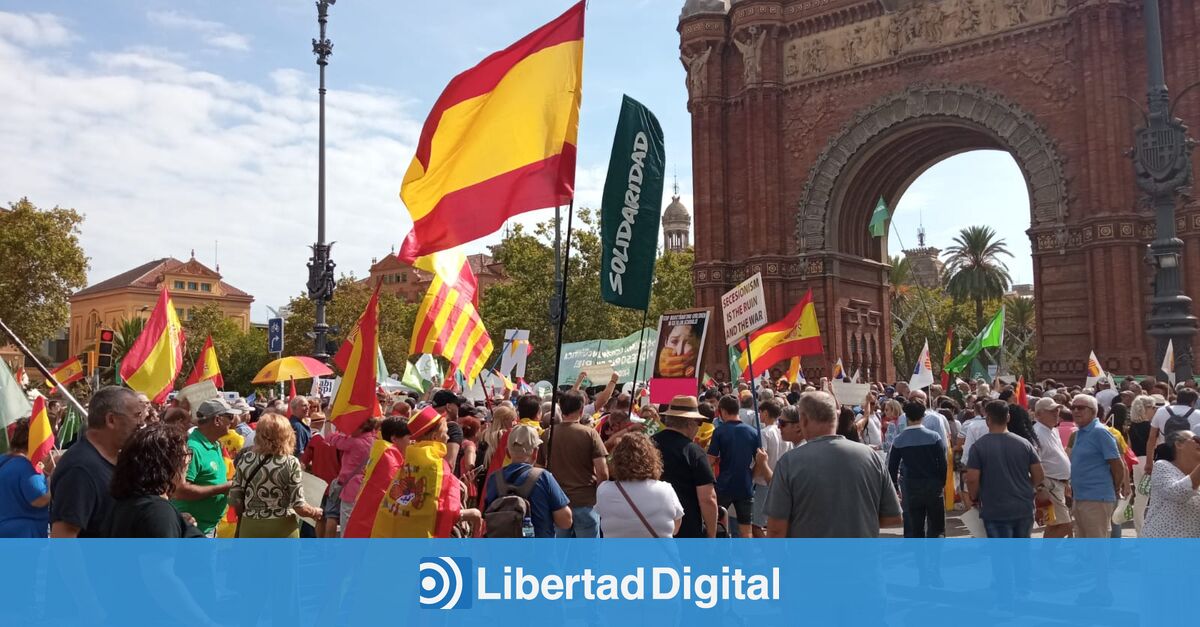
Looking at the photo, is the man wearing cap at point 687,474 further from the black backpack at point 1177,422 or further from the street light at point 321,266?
the street light at point 321,266

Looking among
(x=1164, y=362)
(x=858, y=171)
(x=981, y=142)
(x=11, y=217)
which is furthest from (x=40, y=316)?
(x=1164, y=362)

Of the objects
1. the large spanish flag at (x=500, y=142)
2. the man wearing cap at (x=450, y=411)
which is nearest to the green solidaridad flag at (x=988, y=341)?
the man wearing cap at (x=450, y=411)

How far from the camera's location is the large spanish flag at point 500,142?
801 cm

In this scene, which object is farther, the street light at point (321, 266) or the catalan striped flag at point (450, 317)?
the street light at point (321, 266)

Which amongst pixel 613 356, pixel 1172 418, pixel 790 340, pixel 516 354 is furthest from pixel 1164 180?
pixel 516 354

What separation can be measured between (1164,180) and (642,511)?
13259 mm

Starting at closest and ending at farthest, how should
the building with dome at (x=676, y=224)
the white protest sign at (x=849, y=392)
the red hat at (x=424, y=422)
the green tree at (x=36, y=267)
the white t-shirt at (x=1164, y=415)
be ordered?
the red hat at (x=424, y=422) < the white t-shirt at (x=1164, y=415) < the white protest sign at (x=849, y=392) < the green tree at (x=36, y=267) < the building with dome at (x=676, y=224)

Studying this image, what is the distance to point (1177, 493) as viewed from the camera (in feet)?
22.0

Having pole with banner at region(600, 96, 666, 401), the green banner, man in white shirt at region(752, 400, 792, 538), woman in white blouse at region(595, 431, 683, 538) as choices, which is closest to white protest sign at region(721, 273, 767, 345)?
man in white shirt at region(752, 400, 792, 538)

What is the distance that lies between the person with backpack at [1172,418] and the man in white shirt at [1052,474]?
874 millimetres

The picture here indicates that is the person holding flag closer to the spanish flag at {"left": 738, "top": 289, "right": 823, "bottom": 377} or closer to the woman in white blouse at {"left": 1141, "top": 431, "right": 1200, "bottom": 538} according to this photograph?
the woman in white blouse at {"left": 1141, "top": 431, "right": 1200, "bottom": 538}

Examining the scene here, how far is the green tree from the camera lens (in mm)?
41719

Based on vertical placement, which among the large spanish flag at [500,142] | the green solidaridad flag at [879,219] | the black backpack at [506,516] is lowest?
the black backpack at [506,516]
